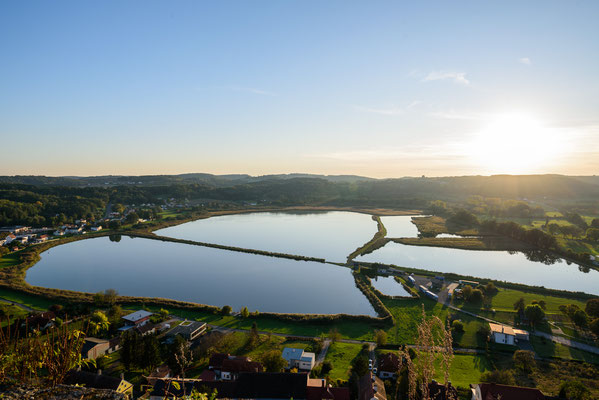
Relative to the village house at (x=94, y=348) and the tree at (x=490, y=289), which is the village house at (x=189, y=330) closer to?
the village house at (x=94, y=348)

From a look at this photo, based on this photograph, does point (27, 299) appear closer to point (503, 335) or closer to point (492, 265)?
point (503, 335)

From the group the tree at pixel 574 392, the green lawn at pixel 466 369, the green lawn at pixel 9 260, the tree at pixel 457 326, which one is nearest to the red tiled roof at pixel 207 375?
the green lawn at pixel 466 369

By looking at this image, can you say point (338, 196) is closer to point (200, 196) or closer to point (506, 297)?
point (200, 196)

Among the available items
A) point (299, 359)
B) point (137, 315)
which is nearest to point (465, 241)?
point (299, 359)

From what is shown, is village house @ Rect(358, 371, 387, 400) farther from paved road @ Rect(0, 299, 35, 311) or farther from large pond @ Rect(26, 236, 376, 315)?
paved road @ Rect(0, 299, 35, 311)

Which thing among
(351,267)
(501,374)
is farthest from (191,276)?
(501,374)

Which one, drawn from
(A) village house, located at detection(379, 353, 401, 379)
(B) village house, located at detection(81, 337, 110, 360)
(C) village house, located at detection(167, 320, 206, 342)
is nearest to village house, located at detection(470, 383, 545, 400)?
(A) village house, located at detection(379, 353, 401, 379)

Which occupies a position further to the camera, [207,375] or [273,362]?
[273,362]
